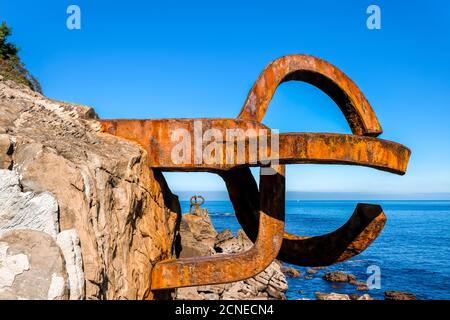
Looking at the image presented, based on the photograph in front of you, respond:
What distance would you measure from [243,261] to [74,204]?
2117 millimetres

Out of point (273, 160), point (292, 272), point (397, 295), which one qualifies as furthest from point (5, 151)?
point (292, 272)

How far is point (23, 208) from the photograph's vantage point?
2537mm

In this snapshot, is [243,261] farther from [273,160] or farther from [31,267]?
[31,267]

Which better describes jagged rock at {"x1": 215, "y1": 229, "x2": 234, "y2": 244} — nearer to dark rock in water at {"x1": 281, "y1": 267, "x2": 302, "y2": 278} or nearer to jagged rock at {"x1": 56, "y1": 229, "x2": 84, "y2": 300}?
dark rock in water at {"x1": 281, "y1": 267, "x2": 302, "y2": 278}


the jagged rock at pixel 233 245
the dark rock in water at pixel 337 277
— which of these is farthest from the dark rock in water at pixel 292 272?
the jagged rock at pixel 233 245

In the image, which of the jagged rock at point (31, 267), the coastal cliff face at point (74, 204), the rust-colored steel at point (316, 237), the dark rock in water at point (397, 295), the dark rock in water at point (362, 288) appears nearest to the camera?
the jagged rock at point (31, 267)

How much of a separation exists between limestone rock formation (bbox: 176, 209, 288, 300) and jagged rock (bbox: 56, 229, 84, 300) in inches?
488

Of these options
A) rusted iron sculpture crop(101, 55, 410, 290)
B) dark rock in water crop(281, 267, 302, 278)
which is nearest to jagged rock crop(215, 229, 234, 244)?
dark rock in water crop(281, 267, 302, 278)

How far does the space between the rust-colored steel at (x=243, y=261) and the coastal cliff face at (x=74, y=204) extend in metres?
0.20

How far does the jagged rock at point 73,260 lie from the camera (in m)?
2.41

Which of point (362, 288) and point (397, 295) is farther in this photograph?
point (362, 288)

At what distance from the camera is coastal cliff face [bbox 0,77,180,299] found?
93.3 inches

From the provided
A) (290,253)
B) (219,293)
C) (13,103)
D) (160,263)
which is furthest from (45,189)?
(219,293)

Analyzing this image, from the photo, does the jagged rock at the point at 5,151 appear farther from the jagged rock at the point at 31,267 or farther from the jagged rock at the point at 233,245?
the jagged rock at the point at 233,245
